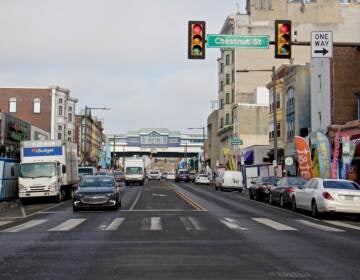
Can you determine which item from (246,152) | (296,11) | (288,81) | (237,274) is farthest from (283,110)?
(237,274)

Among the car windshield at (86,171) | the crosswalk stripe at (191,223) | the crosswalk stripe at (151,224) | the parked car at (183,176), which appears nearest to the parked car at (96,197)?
the crosswalk stripe at (151,224)

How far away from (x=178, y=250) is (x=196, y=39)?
958 centimetres

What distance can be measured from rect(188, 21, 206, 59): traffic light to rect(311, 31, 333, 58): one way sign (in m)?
3.72

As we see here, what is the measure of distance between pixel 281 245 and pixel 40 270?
17.9 ft

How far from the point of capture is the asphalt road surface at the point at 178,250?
9258 millimetres

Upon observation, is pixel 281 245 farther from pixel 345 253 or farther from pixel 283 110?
pixel 283 110

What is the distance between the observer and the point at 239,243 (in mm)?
13133

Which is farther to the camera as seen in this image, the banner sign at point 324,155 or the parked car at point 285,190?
the banner sign at point 324,155

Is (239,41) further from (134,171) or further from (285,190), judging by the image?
(134,171)

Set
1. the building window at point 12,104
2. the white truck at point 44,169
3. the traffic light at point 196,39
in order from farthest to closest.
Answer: the building window at point 12,104 → the white truck at point 44,169 → the traffic light at point 196,39

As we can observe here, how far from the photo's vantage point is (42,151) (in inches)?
1307

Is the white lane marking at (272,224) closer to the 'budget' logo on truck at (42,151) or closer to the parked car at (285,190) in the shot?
the parked car at (285,190)

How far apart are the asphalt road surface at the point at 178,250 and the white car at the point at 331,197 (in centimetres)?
202

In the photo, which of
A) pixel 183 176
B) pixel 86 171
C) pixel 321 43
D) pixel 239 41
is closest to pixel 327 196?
pixel 321 43
